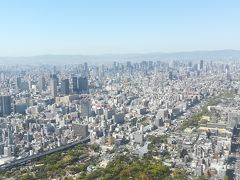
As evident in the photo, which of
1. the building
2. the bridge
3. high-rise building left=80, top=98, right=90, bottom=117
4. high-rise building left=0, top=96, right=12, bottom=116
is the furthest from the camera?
high-rise building left=0, top=96, right=12, bottom=116

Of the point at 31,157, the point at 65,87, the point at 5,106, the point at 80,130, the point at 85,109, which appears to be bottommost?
the point at 31,157

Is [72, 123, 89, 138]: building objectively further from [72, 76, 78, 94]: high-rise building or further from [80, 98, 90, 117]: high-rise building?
[72, 76, 78, 94]: high-rise building

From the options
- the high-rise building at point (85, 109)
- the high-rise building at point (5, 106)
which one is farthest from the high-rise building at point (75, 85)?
the high-rise building at point (85, 109)

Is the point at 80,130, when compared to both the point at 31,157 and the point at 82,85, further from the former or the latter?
the point at 82,85

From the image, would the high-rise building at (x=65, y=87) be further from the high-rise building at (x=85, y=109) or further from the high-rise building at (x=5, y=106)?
the high-rise building at (x=85, y=109)

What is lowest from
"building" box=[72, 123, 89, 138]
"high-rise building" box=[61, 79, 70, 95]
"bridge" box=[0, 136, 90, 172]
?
"bridge" box=[0, 136, 90, 172]

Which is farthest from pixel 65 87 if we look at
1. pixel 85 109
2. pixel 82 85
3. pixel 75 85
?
pixel 85 109

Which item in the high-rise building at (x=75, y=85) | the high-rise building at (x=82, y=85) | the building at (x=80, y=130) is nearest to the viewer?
the building at (x=80, y=130)

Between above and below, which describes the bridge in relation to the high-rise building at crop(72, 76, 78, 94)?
below

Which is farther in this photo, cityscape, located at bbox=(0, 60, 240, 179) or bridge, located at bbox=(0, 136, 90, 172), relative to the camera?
cityscape, located at bbox=(0, 60, 240, 179)

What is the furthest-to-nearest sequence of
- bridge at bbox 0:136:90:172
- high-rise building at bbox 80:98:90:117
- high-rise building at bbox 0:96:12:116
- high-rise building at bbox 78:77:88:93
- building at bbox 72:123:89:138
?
1. high-rise building at bbox 78:77:88:93
2. high-rise building at bbox 0:96:12:116
3. high-rise building at bbox 80:98:90:117
4. building at bbox 72:123:89:138
5. bridge at bbox 0:136:90:172

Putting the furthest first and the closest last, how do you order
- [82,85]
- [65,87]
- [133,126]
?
[82,85]
[65,87]
[133,126]

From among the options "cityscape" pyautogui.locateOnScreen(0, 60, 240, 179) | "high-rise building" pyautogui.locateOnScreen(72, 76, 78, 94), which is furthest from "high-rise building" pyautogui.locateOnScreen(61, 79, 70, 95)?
"high-rise building" pyautogui.locateOnScreen(72, 76, 78, 94)
